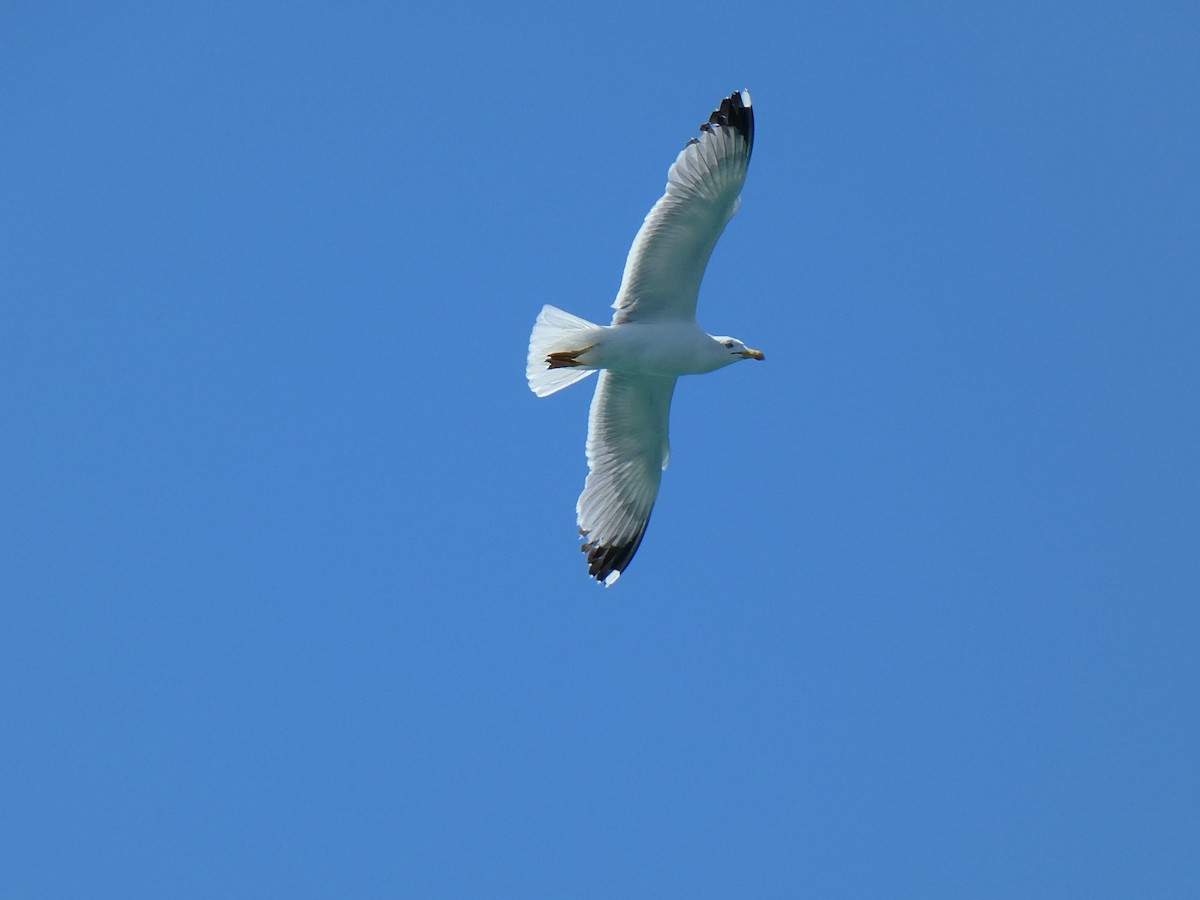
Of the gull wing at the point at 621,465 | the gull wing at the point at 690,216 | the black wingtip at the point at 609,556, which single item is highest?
the gull wing at the point at 690,216

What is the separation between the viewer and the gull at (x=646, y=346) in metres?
9.49

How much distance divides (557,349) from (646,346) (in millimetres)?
668

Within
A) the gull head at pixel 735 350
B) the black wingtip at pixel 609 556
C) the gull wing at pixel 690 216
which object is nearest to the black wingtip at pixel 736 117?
the gull wing at pixel 690 216

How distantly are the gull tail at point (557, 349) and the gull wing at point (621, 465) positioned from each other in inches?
21.3

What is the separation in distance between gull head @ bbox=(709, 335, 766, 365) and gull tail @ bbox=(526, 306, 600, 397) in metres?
0.96

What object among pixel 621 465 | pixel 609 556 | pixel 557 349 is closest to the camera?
pixel 557 349

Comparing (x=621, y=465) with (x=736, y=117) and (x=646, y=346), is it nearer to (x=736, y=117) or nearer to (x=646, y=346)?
(x=646, y=346)

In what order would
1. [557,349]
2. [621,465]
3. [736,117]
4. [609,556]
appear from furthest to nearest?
[609,556], [621,465], [557,349], [736,117]

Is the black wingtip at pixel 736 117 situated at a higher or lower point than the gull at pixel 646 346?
higher

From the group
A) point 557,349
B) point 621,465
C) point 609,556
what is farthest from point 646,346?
point 609,556

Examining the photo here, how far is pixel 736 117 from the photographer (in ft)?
31.2

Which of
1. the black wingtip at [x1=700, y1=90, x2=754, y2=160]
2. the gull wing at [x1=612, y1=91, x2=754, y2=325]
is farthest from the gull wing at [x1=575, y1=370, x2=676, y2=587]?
the black wingtip at [x1=700, y1=90, x2=754, y2=160]

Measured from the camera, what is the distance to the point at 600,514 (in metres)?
11.4

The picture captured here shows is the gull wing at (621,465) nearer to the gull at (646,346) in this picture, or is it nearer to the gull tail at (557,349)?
the gull at (646,346)
